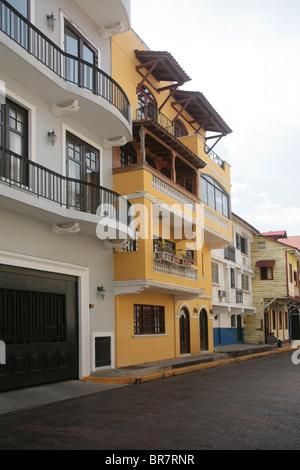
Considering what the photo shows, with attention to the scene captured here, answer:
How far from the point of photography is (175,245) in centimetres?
2266

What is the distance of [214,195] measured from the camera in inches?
1018

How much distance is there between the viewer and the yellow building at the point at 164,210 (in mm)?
17750

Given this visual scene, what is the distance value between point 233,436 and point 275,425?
1176 millimetres

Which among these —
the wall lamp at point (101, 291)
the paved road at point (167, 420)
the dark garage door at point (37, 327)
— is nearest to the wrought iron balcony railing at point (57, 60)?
the dark garage door at point (37, 327)

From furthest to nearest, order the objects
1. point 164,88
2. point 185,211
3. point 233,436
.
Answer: point 164,88 → point 185,211 → point 233,436

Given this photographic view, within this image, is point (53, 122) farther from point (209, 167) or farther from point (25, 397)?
point (209, 167)

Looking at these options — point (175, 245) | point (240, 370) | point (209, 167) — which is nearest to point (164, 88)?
point (209, 167)

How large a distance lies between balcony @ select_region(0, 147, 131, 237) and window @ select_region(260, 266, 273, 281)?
25.6m

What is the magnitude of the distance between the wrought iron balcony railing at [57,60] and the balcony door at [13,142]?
1405mm

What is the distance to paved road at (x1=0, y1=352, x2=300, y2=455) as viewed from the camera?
7035mm

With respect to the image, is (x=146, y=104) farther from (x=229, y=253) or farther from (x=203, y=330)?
(x=229, y=253)

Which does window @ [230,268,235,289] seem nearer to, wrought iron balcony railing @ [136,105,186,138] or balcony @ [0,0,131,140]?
wrought iron balcony railing @ [136,105,186,138]

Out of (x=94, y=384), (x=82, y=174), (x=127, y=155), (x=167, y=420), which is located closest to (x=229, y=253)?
(x=127, y=155)

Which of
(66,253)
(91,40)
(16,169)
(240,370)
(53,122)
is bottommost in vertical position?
(240,370)
